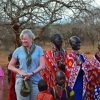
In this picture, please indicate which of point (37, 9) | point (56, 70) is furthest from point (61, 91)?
point (37, 9)

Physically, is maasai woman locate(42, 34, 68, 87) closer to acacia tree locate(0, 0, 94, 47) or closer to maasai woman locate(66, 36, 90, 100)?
maasai woman locate(66, 36, 90, 100)

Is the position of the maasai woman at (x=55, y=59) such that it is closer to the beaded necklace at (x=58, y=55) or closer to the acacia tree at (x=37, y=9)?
the beaded necklace at (x=58, y=55)

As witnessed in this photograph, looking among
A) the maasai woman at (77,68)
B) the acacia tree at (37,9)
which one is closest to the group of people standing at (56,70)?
the maasai woman at (77,68)

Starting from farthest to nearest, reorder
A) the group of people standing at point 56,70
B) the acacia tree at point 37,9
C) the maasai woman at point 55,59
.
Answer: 1. the acacia tree at point 37,9
2. the maasai woman at point 55,59
3. the group of people standing at point 56,70

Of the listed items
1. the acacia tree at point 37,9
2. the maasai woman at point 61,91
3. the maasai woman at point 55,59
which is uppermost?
the acacia tree at point 37,9

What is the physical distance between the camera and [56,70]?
777 centimetres

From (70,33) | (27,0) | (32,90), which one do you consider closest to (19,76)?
(32,90)

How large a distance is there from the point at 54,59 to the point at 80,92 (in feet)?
2.77

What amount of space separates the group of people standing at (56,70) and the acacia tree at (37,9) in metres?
4.48

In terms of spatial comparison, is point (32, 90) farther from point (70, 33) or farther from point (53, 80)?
point (70, 33)

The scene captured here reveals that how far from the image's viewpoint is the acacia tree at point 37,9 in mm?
12289

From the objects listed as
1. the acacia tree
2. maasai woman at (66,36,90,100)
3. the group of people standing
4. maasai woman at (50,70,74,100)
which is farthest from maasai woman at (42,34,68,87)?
the acacia tree

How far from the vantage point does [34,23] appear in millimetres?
12766

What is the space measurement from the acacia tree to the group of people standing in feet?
14.7
